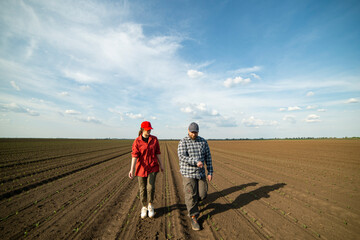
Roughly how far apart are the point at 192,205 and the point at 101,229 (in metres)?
2.30

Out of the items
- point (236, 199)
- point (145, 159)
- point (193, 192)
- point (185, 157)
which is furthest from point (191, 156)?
point (236, 199)

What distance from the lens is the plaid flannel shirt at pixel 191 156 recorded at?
11.8ft

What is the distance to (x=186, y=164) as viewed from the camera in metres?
3.66

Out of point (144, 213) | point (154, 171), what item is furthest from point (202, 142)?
point (144, 213)

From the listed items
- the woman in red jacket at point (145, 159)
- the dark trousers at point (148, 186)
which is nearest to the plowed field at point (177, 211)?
the dark trousers at point (148, 186)

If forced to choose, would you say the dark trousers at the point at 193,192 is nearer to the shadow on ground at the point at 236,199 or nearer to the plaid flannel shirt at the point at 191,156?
the plaid flannel shirt at the point at 191,156

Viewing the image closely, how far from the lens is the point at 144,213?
4242mm

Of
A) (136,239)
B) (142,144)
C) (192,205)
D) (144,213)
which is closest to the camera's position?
(136,239)

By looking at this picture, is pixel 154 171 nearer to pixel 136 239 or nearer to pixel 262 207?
pixel 136 239

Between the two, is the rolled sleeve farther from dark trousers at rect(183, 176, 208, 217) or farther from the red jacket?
the red jacket

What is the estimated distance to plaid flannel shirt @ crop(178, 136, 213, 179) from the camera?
3.60m

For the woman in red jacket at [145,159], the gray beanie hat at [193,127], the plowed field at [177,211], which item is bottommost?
the plowed field at [177,211]

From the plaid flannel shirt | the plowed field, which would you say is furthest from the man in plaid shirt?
the plowed field

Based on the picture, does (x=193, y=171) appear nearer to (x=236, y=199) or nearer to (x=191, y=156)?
(x=191, y=156)
